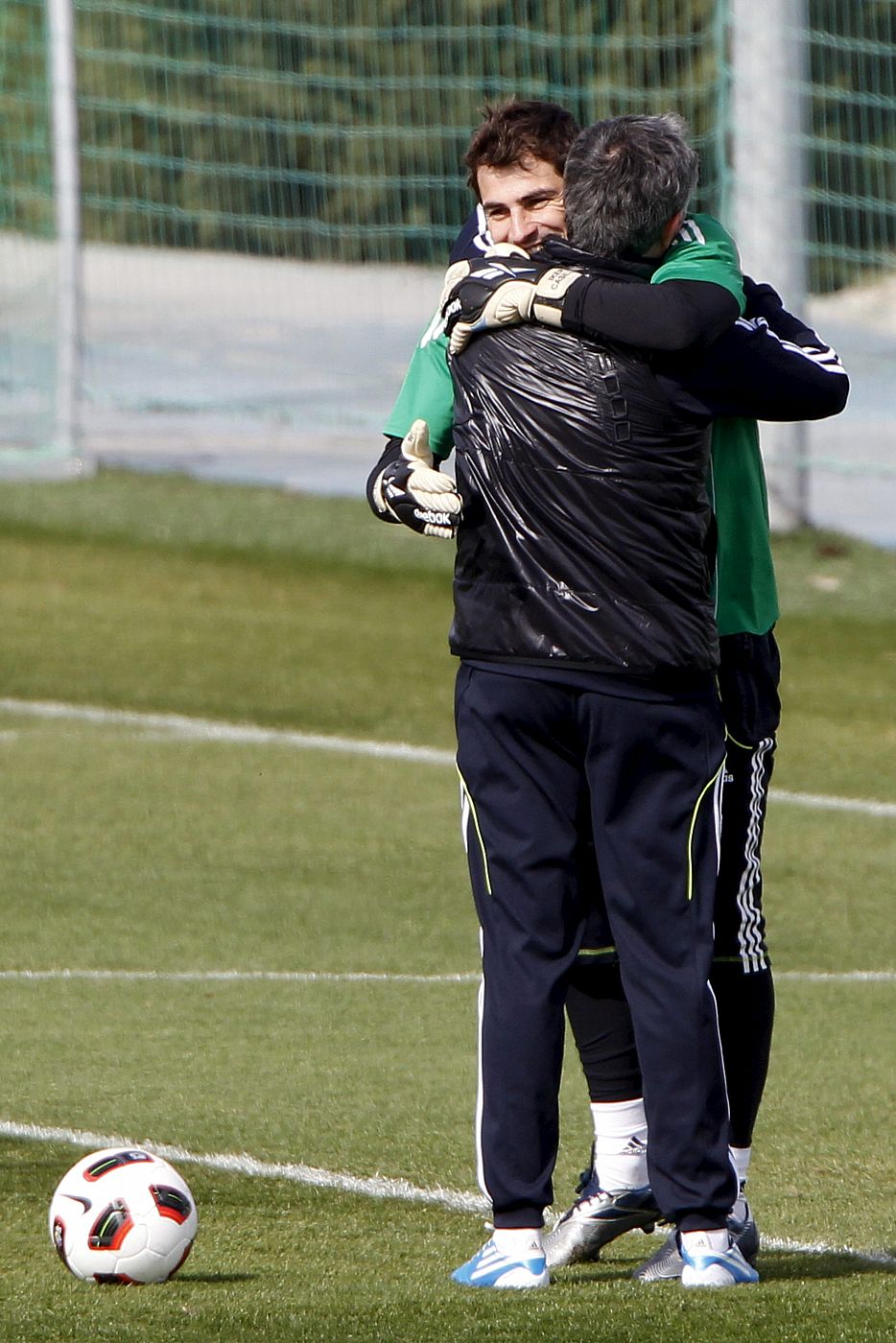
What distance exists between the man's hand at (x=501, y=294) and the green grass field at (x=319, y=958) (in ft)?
5.10

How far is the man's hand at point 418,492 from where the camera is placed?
3.91m

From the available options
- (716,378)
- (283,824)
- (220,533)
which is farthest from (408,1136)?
(220,533)

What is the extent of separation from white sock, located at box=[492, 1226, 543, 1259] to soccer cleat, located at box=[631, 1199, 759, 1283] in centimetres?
24

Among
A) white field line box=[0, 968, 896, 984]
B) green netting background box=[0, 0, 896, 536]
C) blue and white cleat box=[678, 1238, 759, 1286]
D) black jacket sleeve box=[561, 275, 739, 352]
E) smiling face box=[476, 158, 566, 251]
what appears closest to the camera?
black jacket sleeve box=[561, 275, 739, 352]

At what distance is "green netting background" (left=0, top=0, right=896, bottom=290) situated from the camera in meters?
16.2

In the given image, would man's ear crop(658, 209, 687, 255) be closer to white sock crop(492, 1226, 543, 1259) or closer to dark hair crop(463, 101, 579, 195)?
dark hair crop(463, 101, 579, 195)

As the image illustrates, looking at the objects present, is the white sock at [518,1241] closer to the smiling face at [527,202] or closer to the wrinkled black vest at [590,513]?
the wrinkled black vest at [590,513]

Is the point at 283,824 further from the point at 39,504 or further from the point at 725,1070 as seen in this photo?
the point at 39,504

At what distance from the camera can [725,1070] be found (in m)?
4.30

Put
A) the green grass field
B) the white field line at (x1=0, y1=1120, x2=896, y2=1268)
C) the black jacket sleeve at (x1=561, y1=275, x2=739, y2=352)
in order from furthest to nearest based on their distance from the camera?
the white field line at (x1=0, y1=1120, x2=896, y2=1268) → the green grass field → the black jacket sleeve at (x1=561, y1=275, x2=739, y2=352)

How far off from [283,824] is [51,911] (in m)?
1.54

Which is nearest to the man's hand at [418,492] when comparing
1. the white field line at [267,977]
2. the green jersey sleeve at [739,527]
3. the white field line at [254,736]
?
the green jersey sleeve at [739,527]

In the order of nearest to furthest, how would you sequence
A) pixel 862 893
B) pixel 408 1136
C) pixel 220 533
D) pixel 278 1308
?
1. pixel 278 1308
2. pixel 408 1136
3. pixel 862 893
4. pixel 220 533

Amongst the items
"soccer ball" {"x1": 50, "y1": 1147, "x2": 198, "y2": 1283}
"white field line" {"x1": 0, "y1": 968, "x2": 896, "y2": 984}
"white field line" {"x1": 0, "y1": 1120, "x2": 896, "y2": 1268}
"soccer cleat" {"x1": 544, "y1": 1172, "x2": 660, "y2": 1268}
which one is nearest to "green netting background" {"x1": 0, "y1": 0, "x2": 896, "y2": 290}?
"white field line" {"x1": 0, "y1": 968, "x2": 896, "y2": 984}
